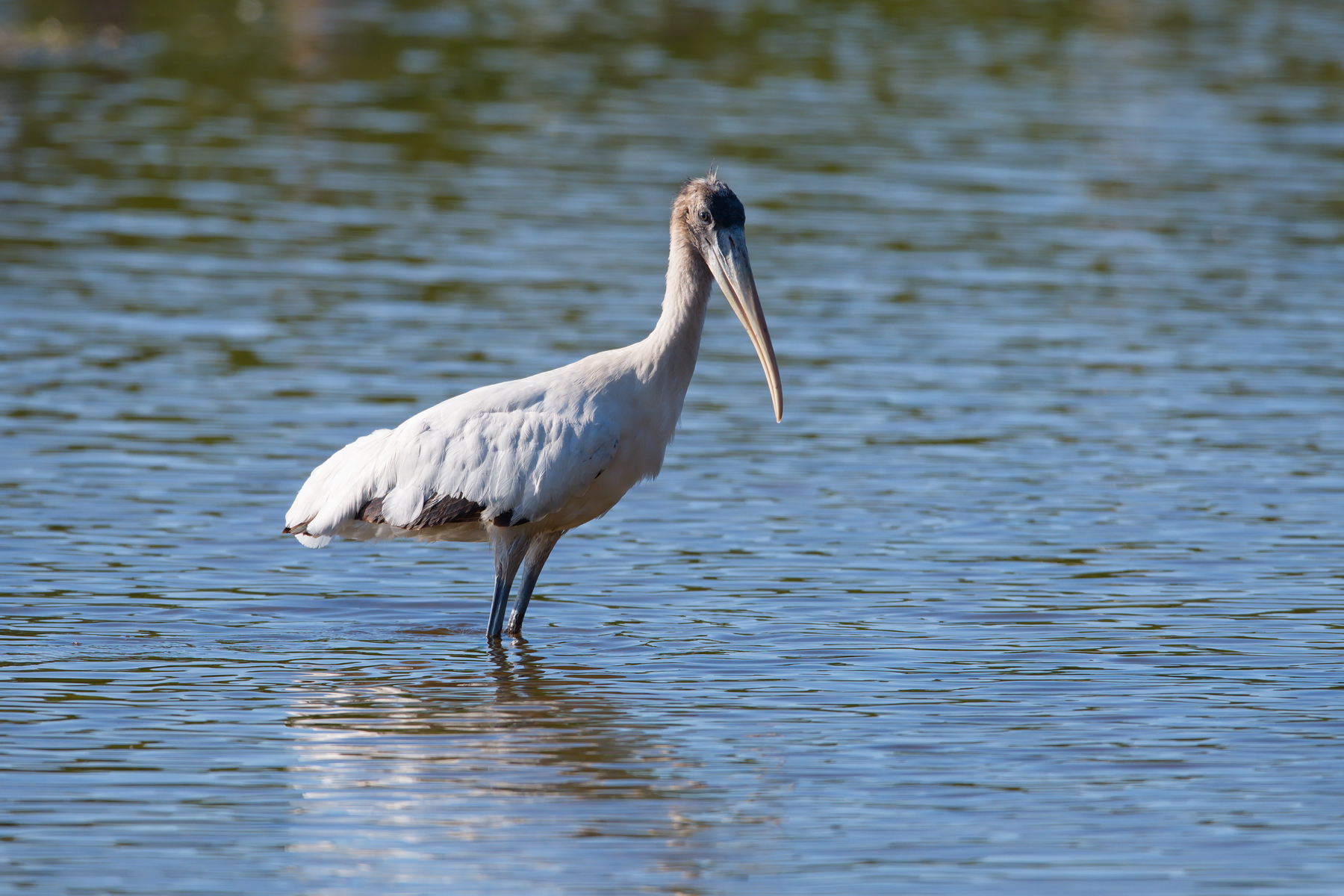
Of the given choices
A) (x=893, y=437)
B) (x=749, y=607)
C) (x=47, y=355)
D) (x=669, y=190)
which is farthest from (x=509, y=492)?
(x=669, y=190)

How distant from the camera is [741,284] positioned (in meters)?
10.3

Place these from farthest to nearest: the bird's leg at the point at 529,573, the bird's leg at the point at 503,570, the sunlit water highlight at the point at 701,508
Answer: the bird's leg at the point at 529,573
the bird's leg at the point at 503,570
the sunlit water highlight at the point at 701,508

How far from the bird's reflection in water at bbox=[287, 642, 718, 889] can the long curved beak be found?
169cm

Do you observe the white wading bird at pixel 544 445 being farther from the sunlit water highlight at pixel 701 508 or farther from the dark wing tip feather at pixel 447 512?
the sunlit water highlight at pixel 701 508

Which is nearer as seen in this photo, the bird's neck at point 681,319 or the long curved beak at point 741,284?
the bird's neck at point 681,319

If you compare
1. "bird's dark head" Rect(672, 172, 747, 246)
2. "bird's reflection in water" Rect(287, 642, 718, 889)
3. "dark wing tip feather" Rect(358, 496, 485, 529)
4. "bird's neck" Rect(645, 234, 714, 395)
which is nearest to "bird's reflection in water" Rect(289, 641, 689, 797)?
"bird's reflection in water" Rect(287, 642, 718, 889)

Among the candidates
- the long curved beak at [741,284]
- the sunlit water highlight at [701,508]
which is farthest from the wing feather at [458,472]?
the long curved beak at [741,284]

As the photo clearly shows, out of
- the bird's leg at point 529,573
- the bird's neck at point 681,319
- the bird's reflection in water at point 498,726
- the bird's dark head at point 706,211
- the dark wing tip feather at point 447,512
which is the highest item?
the bird's dark head at point 706,211

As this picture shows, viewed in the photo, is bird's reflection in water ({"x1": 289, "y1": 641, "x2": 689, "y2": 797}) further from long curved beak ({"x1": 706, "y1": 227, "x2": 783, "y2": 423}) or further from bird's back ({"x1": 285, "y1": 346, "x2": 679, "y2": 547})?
Result: long curved beak ({"x1": 706, "y1": 227, "x2": 783, "y2": 423})

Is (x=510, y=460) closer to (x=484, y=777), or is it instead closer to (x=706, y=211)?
(x=706, y=211)

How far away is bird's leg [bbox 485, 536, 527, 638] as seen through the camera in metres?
10.3

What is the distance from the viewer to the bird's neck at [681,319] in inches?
397

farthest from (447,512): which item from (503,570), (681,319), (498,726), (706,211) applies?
(706,211)

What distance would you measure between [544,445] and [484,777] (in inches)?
71.7
